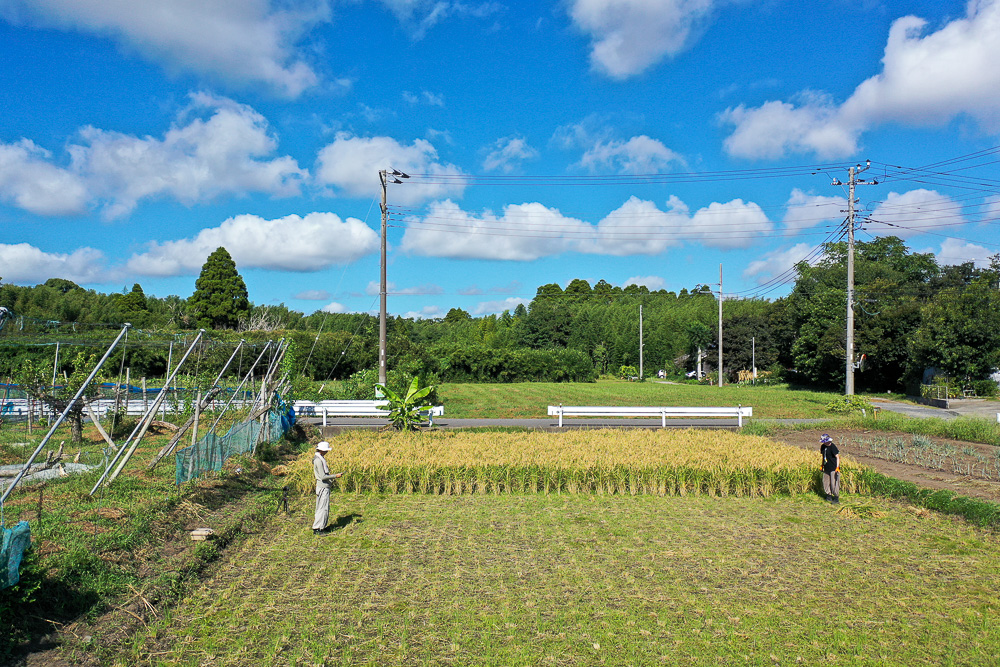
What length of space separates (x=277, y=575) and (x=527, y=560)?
3346 millimetres

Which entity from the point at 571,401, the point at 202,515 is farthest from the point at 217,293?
the point at 202,515

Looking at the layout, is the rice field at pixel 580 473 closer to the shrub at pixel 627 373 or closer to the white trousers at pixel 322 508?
the white trousers at pixel 322 508

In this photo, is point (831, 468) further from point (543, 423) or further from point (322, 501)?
point (543, 423)

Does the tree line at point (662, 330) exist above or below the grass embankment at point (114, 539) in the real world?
above

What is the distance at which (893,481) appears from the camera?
1301 cm

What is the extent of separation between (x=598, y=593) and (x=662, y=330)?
71.8 m

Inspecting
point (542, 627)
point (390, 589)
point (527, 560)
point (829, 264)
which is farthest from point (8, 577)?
point (829, 264)

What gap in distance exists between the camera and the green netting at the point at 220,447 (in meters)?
11.6

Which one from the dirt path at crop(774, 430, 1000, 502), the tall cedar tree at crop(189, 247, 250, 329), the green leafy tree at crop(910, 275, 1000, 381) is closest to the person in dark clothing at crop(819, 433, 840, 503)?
the dirt path at crop(774, 430, 1000, 502)

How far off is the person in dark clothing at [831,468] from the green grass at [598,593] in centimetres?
86

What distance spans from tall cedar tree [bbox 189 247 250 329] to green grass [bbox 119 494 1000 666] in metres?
43.9

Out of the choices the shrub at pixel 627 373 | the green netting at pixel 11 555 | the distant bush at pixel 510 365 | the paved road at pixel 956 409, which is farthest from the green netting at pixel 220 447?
the shrub at pixel 627 373

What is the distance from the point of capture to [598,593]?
758 cm

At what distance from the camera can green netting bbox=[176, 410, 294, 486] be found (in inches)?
455
